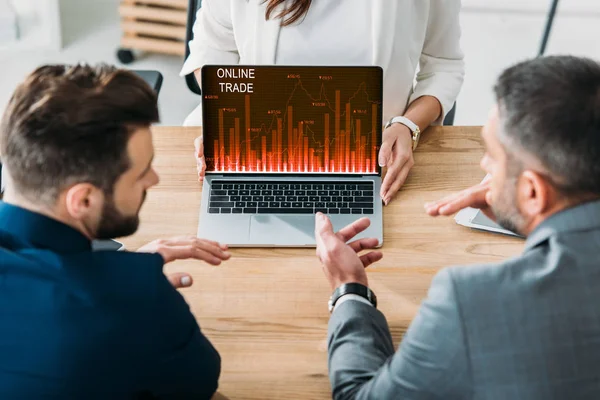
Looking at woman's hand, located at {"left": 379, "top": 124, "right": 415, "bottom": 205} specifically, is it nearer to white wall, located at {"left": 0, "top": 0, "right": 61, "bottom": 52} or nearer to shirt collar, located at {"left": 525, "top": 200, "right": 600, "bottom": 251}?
shirt collar, located at {"left": 525, "top": 200, "right": 600, "bottom": 251}

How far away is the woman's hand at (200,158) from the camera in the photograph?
5.56 feet

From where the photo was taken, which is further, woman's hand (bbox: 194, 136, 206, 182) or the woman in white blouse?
the woman in white blouse

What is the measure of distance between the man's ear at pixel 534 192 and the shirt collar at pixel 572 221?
3cm

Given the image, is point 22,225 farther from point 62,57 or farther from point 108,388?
point 62,57

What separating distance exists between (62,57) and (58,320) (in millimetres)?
2930

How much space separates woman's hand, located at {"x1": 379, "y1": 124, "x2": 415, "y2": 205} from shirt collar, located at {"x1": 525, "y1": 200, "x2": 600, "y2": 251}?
0.60 meters

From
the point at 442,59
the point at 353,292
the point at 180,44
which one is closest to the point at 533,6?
the point at 180,44

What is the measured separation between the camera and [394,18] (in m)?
1.92

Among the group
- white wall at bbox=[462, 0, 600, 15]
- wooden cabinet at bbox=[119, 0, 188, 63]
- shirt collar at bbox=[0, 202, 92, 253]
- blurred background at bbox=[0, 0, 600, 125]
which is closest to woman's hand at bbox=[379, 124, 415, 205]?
shirt collar at bbox=[0, 202, 92, 253]

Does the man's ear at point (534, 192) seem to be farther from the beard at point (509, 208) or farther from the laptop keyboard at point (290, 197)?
the laptop keyboard at point (290, 197)

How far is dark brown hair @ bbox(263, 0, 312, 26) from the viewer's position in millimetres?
1897

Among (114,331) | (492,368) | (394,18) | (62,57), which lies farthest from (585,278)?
(62,57)

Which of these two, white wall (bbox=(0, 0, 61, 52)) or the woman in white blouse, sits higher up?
the woman in white blouse

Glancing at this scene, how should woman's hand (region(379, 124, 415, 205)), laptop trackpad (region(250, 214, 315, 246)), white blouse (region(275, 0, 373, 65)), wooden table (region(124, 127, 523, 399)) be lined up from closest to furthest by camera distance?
wooden table (region(124, 127, 523, 399)) → laptop trackpad (region(250, 214, 315, 246)) → woman's hand (region(379, 124, 415, 205)) → white blouse (region(275, 0, 373, 65))
